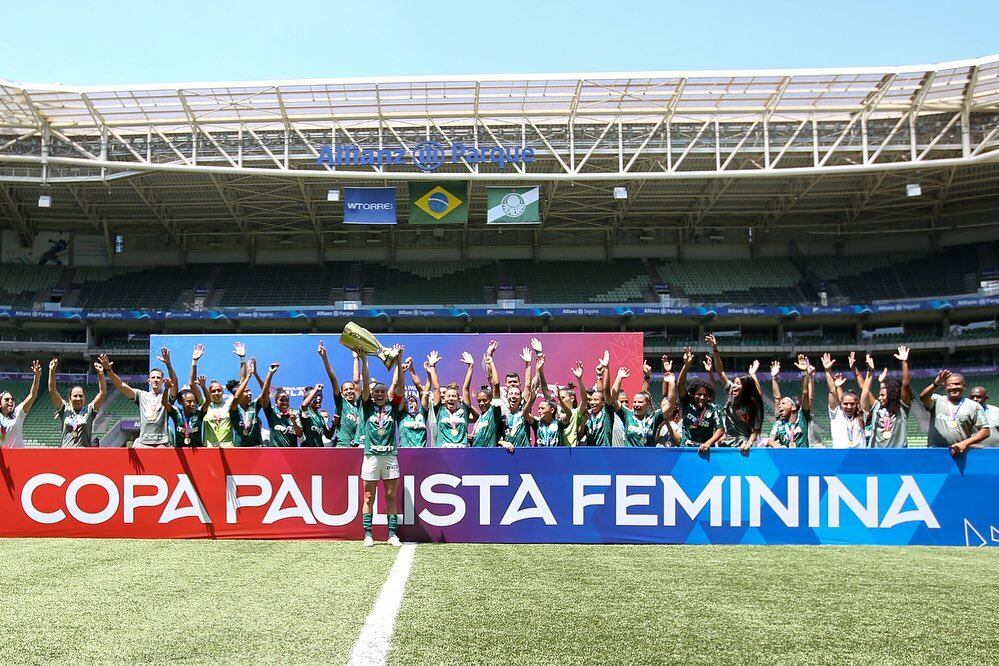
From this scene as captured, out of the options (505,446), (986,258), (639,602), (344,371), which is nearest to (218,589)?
(639,602)

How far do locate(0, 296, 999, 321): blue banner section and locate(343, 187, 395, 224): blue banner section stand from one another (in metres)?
7.02

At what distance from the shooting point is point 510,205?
91.0 ft

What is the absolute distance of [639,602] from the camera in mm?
5250

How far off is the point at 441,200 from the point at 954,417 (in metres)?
21.5

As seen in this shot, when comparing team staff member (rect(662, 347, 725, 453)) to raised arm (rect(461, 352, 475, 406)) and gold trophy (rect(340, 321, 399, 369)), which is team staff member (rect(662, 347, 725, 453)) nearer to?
raised arm (rect(461, 352, 475, 406))

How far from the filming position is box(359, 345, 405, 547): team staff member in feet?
26.2

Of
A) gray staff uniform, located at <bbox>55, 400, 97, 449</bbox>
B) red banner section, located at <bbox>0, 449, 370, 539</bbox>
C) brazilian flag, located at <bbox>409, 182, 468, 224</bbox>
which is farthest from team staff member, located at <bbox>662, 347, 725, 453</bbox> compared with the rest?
brazilian flag, located at <bbox>409, 182, 468, 224</bbox>

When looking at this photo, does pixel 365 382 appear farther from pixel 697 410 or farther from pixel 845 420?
pixel 845 420

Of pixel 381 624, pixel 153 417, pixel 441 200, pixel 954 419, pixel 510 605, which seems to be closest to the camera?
pixel 381 624

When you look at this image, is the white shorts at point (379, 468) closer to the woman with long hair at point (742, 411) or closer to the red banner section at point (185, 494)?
the red banner section at point (185, 494)

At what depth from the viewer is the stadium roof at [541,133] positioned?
25.0m

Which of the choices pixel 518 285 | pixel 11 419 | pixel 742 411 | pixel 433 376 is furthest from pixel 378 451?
pixel 518 285

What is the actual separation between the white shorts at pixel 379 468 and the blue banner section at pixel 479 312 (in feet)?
86.3

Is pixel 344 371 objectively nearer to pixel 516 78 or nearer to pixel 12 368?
pixel 516 78
